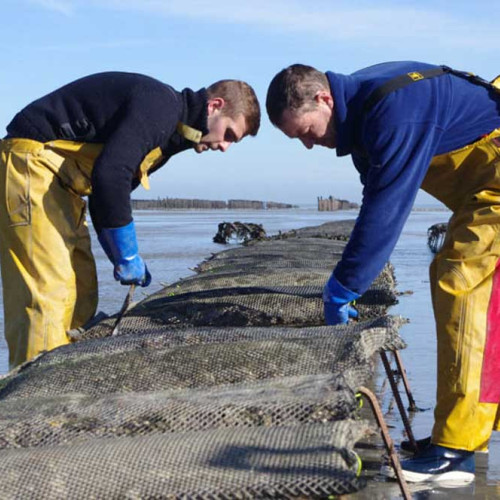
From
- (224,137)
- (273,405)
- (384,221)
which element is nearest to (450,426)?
(384,221)

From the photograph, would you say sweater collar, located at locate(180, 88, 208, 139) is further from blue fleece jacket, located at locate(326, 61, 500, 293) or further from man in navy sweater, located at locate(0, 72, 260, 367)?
blue fleece jacket, located at locate(326, 61, 500, 293)

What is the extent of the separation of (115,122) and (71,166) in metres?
0.35

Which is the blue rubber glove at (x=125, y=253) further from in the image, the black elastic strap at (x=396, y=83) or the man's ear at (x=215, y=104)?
the black elastic strap at (x=396, y=83)

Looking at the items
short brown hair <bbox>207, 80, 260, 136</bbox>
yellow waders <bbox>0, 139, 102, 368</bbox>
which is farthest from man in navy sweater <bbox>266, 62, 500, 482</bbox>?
yellow waders <bbox>0, 139, 102, 368</bbox>

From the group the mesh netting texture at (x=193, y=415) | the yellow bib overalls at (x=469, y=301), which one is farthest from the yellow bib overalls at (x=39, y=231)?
the yellow bib overalls at (x=469, y=301)

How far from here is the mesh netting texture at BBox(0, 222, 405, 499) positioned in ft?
7.70

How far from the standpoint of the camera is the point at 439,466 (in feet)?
11.0

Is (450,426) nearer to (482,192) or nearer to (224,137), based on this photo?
(482,192)

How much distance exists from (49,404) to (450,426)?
57.9 inches

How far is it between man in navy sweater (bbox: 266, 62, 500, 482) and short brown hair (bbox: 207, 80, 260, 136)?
61cm

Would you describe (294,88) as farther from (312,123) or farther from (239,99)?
(239,99)

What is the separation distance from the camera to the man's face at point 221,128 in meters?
4.36

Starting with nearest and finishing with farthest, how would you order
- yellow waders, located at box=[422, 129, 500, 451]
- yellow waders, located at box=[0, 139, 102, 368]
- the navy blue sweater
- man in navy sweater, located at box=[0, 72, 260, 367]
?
yellow waders, located at box=[422, 129, 500, 451], the navy blue sweater, man in navy sweater, located at box=[0, 72, 260, 367], yellow waders, located at box=[0, 139, 102, 368]

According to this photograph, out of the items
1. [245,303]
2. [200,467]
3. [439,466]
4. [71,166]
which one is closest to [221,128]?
[71,166]
